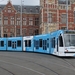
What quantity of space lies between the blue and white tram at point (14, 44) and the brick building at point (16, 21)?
34744mm

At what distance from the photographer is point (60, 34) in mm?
20094

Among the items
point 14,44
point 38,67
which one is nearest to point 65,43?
point 38,67

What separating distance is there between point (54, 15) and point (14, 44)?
29746 mm

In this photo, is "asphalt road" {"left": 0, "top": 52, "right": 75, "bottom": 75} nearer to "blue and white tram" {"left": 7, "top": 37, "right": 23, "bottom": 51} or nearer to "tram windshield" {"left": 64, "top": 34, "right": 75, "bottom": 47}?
"tram windshield" {"left": 64, "top": 34, "right": 75, "bottom": 47}

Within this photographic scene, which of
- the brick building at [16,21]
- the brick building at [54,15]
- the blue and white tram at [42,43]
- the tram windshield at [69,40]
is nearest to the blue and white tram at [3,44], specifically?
the blue and white tram at [42,43]

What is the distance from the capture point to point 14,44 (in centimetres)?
3547

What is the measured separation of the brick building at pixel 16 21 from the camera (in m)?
71.7

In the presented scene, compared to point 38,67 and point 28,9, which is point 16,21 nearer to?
point 28,9

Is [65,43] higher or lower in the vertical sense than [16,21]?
lower

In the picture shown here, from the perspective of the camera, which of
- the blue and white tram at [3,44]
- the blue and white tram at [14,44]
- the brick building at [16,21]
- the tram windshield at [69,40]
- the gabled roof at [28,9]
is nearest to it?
the tram windshield at [69,40]

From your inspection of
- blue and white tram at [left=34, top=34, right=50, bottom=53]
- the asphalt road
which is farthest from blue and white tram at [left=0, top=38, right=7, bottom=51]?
the asphalt road

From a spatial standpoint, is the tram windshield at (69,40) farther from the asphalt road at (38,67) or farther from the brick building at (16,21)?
the brick building at (16,21)

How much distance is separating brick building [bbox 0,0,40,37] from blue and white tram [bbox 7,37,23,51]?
34744 millimetres

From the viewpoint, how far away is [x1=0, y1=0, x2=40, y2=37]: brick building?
71.7m
